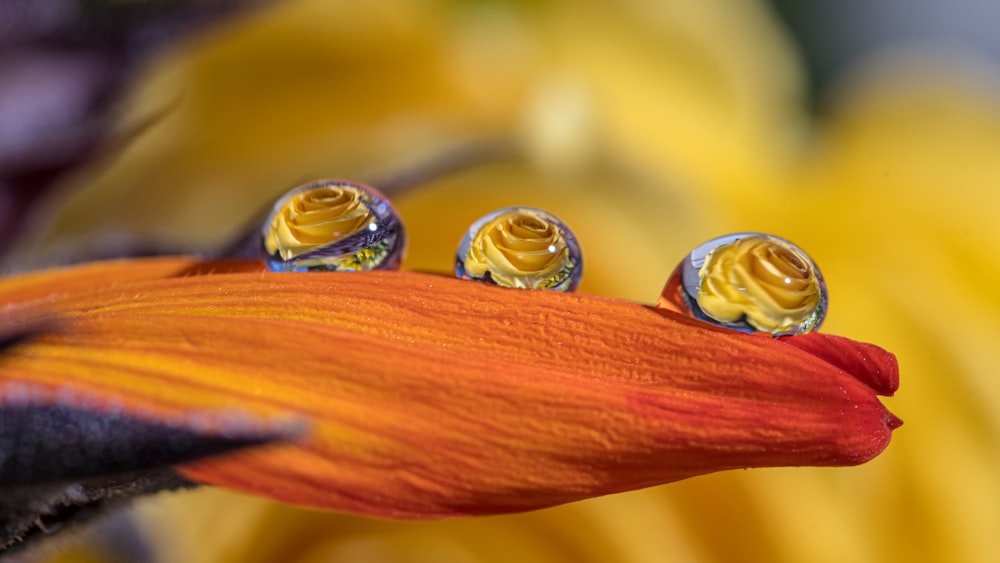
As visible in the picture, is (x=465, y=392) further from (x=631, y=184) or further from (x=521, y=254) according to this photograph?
(x=631, y=184)

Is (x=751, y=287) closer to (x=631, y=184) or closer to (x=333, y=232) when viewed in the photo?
(x=333, y=232)

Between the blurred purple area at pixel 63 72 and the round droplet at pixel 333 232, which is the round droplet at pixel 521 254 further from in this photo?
the blurred purple area at pixel 63 72

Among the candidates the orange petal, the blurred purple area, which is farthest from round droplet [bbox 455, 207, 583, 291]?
the blurred purple area

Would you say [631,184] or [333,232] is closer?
[333,232]

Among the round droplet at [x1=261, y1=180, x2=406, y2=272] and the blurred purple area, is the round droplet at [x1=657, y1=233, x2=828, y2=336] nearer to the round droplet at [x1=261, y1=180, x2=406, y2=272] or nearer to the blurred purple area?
the round droplet at [x1=261, y1=180, x2=406, y2=272]

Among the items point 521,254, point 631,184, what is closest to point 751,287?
point 521,254

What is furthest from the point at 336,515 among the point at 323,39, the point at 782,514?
the point at 323,39
